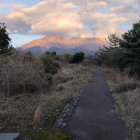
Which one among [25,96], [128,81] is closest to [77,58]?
[128,81]

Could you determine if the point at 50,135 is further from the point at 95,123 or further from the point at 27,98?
the point at 27,98

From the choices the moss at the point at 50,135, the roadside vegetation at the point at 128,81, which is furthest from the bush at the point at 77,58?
the moss at the point at 50,135

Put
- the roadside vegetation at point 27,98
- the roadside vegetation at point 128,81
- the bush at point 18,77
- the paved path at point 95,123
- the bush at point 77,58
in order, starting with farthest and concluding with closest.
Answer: the bush at point 77,58 < the bush at point 18,77 < the roadside vegetation at point 128,81 < the roadside vegetation at point 27,98 < the paved path at point 95,123

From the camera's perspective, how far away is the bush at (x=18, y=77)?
18.5 m

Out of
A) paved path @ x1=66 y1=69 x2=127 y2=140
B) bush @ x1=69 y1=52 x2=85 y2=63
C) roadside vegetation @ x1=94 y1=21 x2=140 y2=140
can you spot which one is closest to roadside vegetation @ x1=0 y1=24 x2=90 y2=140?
paved path @ x1=66 y1=69 x2=127 y2=140

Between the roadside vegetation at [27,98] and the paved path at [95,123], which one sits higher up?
the roadside vegetation at [27,98]

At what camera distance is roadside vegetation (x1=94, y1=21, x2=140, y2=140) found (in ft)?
44.1

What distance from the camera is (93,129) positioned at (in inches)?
464

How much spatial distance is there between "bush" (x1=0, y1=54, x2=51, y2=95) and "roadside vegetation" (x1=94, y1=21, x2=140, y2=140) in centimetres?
376

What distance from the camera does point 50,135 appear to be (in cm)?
1067

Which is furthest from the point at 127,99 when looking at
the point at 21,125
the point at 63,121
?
the point at 21,125

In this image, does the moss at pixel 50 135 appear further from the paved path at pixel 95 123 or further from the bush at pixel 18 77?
the bush at pixel 18 77

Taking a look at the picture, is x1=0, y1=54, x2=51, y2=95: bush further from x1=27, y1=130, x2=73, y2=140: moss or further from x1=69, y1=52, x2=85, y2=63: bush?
x1=69, y1=52, x2=85, y2=63: bush

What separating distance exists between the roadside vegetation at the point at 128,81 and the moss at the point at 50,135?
5.48ft
